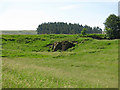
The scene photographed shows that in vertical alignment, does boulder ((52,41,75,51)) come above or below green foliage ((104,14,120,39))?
below

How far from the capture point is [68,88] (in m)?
9.86

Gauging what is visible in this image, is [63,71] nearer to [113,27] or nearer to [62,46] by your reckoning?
[62,46]

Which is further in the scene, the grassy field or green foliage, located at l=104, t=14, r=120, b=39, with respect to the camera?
green foliage, located at l=104, t=14, r=120, b=39

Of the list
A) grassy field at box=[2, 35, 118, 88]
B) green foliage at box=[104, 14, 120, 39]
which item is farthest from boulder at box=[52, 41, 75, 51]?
green foliage at box=[104, 14, 120, 39]

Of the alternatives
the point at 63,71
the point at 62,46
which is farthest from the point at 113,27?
the point at 63,71

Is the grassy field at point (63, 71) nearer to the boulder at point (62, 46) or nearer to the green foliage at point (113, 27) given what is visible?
the boulder at point (62, 46)

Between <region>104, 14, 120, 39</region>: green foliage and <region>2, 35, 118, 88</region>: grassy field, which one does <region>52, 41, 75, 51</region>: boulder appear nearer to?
<region>2, 35, 118, 88</region>: grassy field

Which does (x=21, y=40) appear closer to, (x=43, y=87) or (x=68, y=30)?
(x=43, y=87)

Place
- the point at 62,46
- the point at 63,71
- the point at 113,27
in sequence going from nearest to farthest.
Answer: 1. the point at 63,71
2. the point at 62,46
3. the point at 113,27

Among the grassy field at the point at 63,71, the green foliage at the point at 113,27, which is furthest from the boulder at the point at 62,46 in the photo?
the green foliage at the point at 113,27

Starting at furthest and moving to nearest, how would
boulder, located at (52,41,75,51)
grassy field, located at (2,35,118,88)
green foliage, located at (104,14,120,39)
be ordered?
1. green foliage, located at (104,14,120,39)
2. boulder, located at (52,41,75,51)
3. grassy field, located at (2,35,118,88)

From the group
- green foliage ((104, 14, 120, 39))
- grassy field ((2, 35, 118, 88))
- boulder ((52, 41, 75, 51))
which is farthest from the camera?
green foliage ((104, 14, 120, 39))

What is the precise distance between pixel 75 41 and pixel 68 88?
43313 millimetres

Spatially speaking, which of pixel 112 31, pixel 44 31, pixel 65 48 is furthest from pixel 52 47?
pixel 44 31
